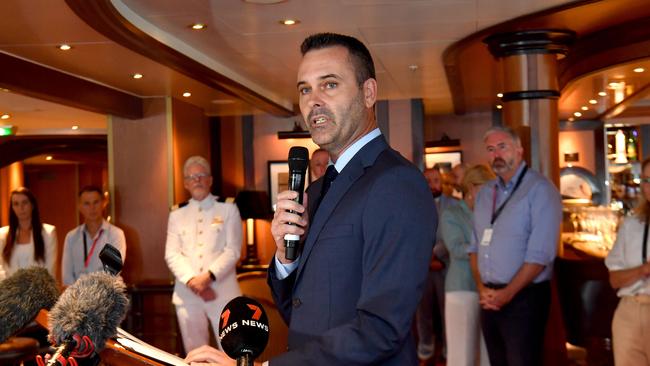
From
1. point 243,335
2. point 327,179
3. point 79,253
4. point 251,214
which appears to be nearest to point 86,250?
point 79,253

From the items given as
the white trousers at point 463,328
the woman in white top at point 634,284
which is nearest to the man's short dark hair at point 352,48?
the woman in white top at point 634,284

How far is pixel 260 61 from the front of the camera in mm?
7125

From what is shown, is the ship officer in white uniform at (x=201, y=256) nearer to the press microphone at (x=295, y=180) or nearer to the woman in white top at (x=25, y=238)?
the woman in white top at (x=25, y=238)

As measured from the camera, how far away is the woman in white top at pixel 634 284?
3.70 meters

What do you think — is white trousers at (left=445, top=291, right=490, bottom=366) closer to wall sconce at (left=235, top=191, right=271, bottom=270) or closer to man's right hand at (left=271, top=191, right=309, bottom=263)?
man's right hand at (left=271, top=191, right=309, bottom=263)

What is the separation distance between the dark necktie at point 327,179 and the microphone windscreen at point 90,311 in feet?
2.08

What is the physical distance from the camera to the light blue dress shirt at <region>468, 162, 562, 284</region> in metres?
3.93

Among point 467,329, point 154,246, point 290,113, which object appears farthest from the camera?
point 290,113

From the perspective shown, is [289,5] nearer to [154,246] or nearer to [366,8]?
[366,8]

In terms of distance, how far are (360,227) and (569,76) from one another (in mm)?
6410

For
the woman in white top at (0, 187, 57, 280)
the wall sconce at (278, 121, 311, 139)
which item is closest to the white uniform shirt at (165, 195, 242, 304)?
the woman in white top at (0, 187, 57, 280)

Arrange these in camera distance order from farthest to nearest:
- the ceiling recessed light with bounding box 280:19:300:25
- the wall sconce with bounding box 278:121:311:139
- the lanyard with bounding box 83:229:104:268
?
the wall sconce with bounding box 278:121:311:139
the lanyard with bounding box 83:229:104:268
the ceiling recessed light with bounding box 280:19:300:25

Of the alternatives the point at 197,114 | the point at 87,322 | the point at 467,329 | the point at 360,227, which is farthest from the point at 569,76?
the point at 87,322

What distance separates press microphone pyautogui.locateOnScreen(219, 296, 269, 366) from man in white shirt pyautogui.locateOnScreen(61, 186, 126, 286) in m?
5.19
